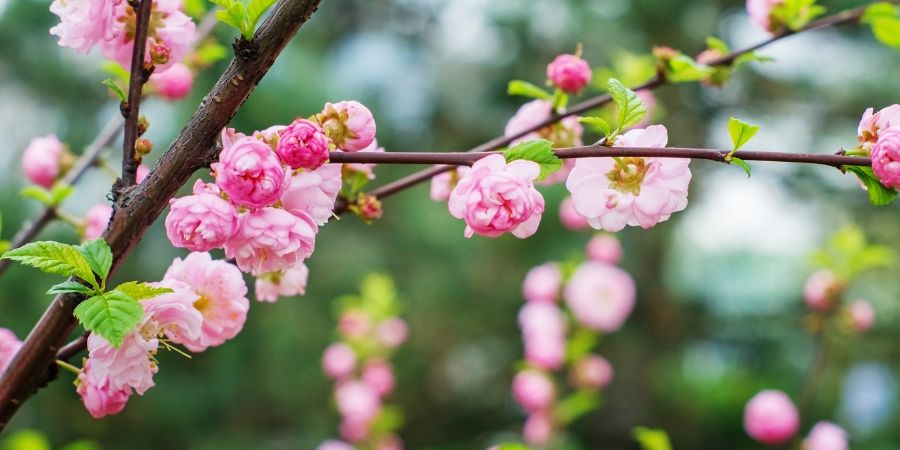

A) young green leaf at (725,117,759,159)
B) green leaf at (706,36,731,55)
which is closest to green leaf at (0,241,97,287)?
young green leaf at (725,117,759,159)

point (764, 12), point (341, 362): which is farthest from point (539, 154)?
point (341, 362)

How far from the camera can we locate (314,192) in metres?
0.41

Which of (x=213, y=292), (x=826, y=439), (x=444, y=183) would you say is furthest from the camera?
(x=826, y=439)

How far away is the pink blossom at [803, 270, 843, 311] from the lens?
112 cm

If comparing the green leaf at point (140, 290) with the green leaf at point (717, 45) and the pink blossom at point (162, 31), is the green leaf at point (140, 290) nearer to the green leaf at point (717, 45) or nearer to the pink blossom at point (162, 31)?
the pink blossom at point (162, 31)

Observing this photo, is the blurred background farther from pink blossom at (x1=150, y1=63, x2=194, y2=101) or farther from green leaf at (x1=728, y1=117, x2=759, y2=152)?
green leaf at (x1=728, y1=117, x2=759, y2=152)

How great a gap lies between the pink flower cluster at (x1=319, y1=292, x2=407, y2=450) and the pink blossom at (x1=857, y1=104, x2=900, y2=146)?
1046mm

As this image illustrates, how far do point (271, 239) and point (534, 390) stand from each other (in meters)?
1.07

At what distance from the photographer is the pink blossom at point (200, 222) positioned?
377 millimetres

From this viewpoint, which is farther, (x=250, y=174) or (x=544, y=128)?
(x=544, y=128)

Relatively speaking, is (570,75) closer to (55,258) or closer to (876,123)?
(876,123)

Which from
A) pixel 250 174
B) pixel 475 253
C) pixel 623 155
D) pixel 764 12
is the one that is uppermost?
pixel 475 253

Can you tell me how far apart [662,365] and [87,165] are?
219 cm

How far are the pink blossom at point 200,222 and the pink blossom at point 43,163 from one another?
430 millimetres
